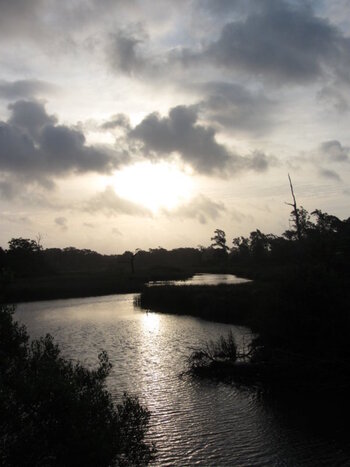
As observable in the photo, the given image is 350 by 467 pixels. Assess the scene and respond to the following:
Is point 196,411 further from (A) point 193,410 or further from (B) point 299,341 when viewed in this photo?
(B) point 299,341

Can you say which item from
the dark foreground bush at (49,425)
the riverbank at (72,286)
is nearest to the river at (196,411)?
the dark foreground bush at (49,425)

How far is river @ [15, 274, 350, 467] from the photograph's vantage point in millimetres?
15172

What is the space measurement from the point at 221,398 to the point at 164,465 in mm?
6792

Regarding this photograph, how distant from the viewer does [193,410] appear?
19.6 meters

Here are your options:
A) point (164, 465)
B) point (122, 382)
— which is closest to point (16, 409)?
point (164, 465)

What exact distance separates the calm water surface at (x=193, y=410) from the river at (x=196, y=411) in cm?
3

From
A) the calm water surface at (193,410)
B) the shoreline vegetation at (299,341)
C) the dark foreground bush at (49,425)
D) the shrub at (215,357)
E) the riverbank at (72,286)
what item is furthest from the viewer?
the riverbank at (72,286)

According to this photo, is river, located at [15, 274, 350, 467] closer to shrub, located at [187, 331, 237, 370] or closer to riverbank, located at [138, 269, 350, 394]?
shrub, located at [187, 331, 237, 370]

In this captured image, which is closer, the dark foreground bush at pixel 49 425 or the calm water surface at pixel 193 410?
the dark foreground bush at pixel 49 425

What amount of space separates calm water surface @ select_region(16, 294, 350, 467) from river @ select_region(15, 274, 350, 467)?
3cm

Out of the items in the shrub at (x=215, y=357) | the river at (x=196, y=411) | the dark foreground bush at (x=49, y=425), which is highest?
the dark foreground bush at (x=49, y=425)

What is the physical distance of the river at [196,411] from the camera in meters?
15.2

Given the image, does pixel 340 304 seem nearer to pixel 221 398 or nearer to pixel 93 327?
pixel 221 398

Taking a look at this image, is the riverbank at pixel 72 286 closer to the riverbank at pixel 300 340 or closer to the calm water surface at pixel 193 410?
the calm water surface at pixel 193 410
